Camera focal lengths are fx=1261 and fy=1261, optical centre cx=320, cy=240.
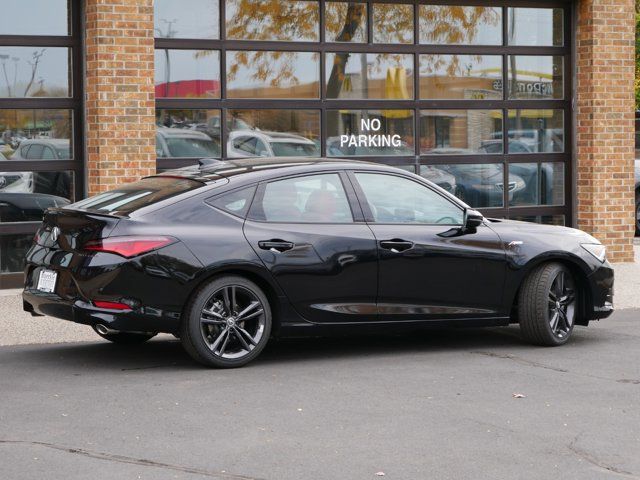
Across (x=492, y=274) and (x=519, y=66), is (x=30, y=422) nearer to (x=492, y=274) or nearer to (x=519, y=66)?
(x=492, y=274)

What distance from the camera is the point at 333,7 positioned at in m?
14.6

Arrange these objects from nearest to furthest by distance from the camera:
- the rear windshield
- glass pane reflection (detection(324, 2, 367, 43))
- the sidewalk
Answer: the rear windshield < the sidewalk < glass pane reflection (detection(324, 2, 367, 43))

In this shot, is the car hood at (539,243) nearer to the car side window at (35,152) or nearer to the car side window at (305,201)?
the car side window at (305,201)

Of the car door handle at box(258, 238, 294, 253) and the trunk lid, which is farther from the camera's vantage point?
the car door handle at box(258, 238, 294, 253)

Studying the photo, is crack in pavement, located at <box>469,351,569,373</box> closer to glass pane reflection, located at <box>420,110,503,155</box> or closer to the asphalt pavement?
the asphalt pavement

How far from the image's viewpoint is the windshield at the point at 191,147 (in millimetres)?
13836

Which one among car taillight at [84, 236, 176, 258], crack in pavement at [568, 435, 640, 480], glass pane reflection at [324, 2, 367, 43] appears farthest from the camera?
glass pane reflection at [324, 2, 367, 43]

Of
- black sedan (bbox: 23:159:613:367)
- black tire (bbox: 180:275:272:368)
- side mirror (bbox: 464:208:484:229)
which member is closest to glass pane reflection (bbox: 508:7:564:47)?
black sedan (bbox: 23:159:613:367)

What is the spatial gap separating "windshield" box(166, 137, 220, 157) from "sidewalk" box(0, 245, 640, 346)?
234 cm

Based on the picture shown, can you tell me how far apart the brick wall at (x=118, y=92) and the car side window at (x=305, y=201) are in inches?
184

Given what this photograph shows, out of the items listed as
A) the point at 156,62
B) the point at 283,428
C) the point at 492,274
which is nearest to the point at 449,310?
the point at 492,274

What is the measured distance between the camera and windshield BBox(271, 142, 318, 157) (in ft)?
47.2

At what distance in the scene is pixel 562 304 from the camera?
376 inches

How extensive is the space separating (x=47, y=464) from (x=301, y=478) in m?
1.20
